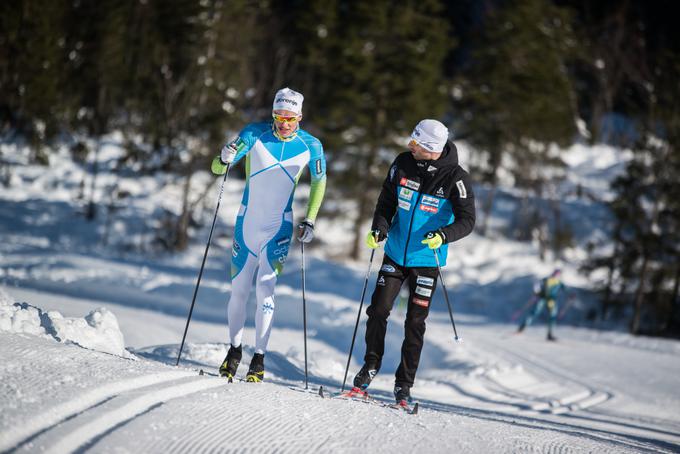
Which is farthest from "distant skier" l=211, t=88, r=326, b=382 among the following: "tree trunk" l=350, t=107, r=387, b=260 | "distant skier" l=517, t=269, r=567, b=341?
"tree trunk" l=350, t=107, r=387, b=260

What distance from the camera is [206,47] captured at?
24.2 meters

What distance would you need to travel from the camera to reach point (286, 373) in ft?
23.9

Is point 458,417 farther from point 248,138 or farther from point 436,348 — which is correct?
point 436,348

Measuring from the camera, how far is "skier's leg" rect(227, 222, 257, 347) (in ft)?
18.3

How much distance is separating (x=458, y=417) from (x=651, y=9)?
43.1 metres

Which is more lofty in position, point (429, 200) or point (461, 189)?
point (461, 189)

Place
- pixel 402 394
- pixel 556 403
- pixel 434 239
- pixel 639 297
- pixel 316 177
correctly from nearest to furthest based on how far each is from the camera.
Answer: pixel 434 239, pixel 402 394, pixel 316 177, pixel 556 403, pixel 639 297

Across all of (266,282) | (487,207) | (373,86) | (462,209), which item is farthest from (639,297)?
(266,282)

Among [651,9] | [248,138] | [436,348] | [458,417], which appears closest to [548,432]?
[458,417]

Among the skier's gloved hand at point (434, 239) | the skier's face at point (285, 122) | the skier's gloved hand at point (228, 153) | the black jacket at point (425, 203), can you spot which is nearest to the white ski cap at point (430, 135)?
the black jacket at point (425, 203)

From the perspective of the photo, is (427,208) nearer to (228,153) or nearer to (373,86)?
(228,153)

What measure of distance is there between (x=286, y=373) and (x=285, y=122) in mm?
3168

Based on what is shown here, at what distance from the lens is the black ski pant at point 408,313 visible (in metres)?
5.28

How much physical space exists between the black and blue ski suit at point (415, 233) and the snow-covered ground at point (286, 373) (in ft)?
2.34
